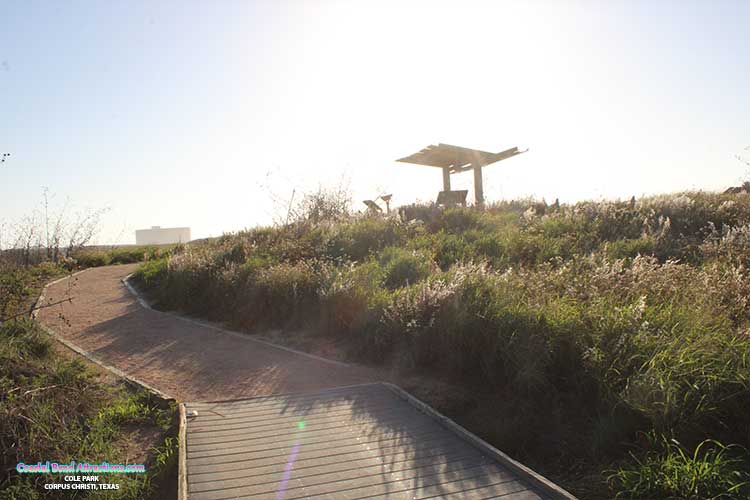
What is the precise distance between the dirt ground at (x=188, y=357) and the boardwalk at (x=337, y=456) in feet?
2.40

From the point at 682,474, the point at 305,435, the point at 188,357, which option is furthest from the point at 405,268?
the point at 682,474

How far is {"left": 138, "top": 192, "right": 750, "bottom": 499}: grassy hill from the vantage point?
3.55m

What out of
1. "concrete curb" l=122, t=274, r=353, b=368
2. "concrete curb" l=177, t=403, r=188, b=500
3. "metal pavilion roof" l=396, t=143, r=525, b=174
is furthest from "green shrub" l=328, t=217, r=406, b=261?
"concrete curb" l=177, t=403, r=188, b=500

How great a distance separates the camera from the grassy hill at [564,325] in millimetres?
3555

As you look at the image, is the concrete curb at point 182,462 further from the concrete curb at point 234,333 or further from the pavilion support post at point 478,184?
the pavilion support post at point 478,184

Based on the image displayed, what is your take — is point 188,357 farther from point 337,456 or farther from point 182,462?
point 337,456

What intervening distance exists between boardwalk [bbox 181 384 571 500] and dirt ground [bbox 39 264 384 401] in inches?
28.8

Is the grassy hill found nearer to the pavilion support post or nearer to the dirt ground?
the dirt ground

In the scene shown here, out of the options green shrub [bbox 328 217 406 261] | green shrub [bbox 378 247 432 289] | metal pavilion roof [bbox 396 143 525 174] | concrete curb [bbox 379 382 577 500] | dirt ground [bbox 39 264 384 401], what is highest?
metal pavilion roof [bbox 396 143 525 174]

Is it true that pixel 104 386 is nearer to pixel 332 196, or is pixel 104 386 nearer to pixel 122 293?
pixel 122 293

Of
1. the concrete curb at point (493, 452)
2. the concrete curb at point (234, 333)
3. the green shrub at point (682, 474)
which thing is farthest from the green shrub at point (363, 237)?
the green shrub at point (682, 474)

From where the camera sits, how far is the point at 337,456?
12.5 feet

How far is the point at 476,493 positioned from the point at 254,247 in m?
9.22

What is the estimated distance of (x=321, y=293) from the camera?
7578 millimetres
